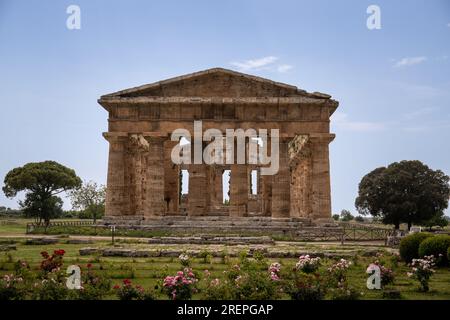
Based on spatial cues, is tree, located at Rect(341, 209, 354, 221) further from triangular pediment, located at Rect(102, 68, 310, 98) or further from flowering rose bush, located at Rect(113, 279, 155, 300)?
flowering rose bush, located at Rect(113, 279, 155, 300)

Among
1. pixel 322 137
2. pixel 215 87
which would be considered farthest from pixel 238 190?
pixel 215 87

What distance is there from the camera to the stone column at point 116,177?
42.1 metres

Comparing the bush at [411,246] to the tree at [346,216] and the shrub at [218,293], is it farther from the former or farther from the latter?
the tree at [346,216]

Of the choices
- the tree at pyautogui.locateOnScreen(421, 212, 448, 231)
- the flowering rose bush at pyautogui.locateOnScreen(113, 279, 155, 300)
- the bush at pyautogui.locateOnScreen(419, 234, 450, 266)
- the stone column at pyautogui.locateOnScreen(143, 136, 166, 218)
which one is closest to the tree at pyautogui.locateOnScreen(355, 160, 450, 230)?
the tree at pyautogui.locateOnScreen(421, 212, 448, 231)

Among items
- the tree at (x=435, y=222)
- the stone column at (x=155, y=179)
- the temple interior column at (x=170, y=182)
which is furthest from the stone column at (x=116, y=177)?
the tree at (x=435, y=222)

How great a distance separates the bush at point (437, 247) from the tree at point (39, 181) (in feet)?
155

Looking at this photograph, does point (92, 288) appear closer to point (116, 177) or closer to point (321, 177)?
point (116, 177)

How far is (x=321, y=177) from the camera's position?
41.9 m

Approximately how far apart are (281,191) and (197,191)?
6695mm

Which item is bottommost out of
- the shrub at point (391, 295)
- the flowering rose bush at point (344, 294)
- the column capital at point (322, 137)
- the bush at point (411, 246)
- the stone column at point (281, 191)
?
the shrub at point (391, 295)

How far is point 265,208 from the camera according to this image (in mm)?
49375
